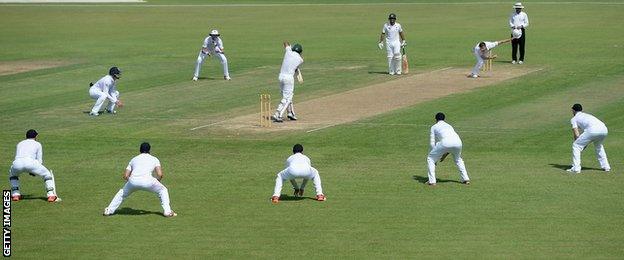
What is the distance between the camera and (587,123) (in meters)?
30.1

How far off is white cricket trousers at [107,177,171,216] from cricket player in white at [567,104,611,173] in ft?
33.5

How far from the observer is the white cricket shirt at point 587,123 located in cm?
2991

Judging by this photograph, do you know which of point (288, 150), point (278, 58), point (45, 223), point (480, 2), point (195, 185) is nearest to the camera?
point (45, 223)

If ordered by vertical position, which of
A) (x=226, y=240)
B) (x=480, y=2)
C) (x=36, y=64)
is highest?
(x=480, y=2)

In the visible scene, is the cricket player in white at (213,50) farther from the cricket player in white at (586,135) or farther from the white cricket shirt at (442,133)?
the white cricket shirt at (442,133)

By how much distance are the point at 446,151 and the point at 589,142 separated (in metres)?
3.90

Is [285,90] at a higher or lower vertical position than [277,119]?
higher

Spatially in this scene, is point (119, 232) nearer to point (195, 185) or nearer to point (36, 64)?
point (195, 185)

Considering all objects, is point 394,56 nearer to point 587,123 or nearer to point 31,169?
point 587,123

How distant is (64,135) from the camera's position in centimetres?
3734

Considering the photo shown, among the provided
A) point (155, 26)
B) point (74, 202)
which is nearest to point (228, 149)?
point (74, 202)

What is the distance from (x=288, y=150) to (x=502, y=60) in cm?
2337
